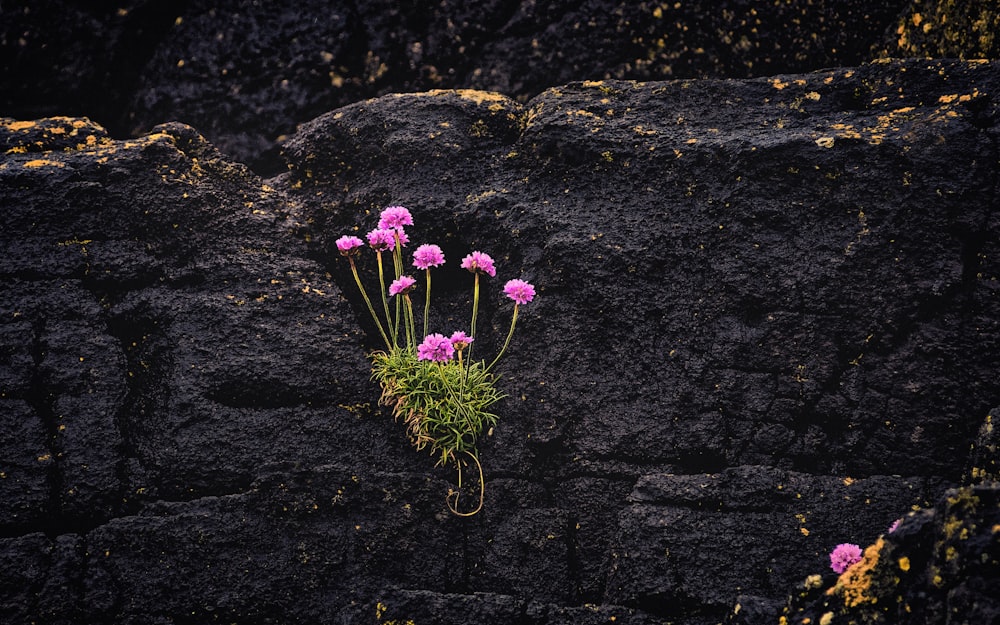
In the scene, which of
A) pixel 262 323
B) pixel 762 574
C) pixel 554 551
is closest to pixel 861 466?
pixel 762 574

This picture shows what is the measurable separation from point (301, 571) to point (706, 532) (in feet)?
7.04

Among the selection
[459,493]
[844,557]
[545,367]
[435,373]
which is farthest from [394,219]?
[844,557]

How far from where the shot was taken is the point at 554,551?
13.0 feet

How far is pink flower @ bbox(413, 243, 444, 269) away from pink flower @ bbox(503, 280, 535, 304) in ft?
1.64

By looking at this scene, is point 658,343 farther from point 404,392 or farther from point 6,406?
point 6,406

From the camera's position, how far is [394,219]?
449cm

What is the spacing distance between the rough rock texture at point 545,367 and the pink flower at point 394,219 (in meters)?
0.30

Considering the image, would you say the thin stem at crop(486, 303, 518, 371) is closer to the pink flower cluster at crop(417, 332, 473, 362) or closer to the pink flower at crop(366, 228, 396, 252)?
the pink flower cluster at crop(417, 332, 473, 362)

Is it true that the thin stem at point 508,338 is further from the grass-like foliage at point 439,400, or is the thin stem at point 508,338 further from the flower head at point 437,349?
the flower head at point 437,349

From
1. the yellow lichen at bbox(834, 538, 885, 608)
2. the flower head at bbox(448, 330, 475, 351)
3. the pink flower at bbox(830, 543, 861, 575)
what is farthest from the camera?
the flower head at bbox(448, 330, 475, 351)

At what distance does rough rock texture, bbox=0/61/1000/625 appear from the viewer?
148 inches

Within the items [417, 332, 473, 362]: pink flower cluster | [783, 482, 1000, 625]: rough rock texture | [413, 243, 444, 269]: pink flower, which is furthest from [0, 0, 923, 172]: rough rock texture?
[783, 482, 1000, 625]: rough rock texture

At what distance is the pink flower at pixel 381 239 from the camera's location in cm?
438

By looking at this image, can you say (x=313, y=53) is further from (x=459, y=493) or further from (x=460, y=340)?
(x=459, y=493)
